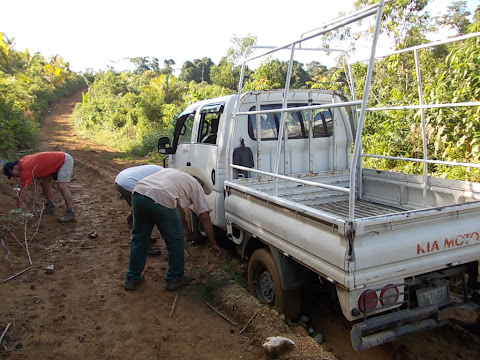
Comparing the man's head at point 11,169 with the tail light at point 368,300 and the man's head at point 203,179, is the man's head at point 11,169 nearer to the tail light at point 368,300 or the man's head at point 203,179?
the man's head at point 203,179

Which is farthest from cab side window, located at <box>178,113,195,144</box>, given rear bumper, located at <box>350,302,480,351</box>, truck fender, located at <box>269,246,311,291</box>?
rear bumper, located at <box>350,302,480,351</box>

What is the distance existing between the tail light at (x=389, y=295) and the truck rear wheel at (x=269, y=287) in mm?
870

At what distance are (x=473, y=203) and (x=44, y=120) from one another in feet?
103

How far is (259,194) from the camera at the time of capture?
3457mm

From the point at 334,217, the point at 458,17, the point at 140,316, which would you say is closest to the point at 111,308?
the point at 140,316

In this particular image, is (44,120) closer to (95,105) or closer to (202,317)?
(95,105)

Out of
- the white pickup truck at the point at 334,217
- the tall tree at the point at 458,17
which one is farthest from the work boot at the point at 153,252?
the tall tree at the point at 458,17

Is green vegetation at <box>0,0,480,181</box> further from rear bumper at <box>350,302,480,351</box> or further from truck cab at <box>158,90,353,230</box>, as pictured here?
rear bumper at <box>350,302,480,351</box>

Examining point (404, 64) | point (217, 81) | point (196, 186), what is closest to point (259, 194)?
point (196, 186)

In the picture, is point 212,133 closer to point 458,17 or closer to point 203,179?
point 203,179

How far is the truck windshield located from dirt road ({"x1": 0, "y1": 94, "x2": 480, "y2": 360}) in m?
1.74

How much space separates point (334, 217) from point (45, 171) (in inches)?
203

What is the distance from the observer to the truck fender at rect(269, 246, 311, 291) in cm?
315

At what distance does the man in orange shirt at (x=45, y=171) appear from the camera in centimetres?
563
